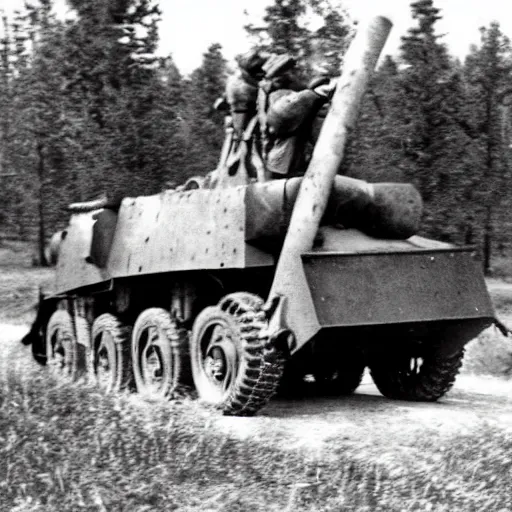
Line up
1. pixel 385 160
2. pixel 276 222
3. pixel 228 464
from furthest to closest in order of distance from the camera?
pixel 385 160, pixel 276 222, pixel 228 464

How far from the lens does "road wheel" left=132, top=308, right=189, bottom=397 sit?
11320 mm

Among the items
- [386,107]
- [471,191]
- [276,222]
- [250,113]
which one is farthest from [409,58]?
[276,222]

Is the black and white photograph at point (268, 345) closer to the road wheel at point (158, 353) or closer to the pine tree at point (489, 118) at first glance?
the road wheel at point (158, 353)

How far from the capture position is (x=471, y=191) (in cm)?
2488

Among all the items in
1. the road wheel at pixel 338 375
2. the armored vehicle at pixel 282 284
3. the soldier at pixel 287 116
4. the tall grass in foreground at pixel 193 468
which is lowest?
the road wheel at pixel 338 375

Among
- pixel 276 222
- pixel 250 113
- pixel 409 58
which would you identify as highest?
pixel 409 58

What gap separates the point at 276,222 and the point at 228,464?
287 cm

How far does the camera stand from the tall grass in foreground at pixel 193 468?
22.8ft

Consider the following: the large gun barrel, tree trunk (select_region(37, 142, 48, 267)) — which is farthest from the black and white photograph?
tree trunk (select_region(37, 142, 48, 267))

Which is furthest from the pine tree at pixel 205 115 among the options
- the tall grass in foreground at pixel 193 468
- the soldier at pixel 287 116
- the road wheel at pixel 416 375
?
the tall grass in foreground at pixel 193 468

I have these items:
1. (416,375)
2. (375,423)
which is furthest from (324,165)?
(416,375)

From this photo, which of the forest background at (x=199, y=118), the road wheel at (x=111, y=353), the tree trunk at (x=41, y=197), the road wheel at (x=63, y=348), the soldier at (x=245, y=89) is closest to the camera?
the soldier at (x=245, y=89)

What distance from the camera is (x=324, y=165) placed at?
10.5 m

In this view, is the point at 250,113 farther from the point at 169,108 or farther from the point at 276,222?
the point at 169,108
